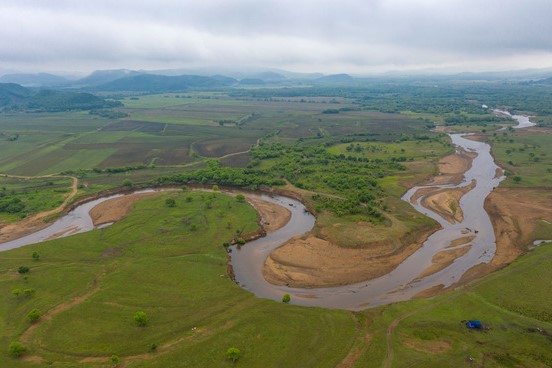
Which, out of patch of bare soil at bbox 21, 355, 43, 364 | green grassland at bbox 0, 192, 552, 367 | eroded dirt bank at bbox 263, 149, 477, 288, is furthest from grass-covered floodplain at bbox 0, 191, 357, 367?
eroded dirt bank at bbox 263, 149, 477, 288

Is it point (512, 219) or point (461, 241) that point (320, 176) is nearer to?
point (461, 241)

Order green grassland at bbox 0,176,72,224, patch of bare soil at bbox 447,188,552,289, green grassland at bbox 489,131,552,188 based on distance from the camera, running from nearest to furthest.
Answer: patch of bare soil at bbox 447,188,552,289, green grassland at bbox 0,176,72,224, green grassland at bbox 489,131,552,188

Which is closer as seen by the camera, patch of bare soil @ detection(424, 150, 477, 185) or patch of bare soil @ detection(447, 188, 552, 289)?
patch of bare soil @ detection(447, 188, 552, 289)

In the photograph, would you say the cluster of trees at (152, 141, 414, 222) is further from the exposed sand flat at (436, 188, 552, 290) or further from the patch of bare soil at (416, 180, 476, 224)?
the exposed sand flat at (436, 188, 552, 290)

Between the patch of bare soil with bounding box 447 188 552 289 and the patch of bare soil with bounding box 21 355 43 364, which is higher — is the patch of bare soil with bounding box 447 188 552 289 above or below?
above

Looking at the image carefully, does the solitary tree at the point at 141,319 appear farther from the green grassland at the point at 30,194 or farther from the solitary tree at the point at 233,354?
the green grassland at the point at 30,194

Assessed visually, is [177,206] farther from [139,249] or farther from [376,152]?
[376,152]
